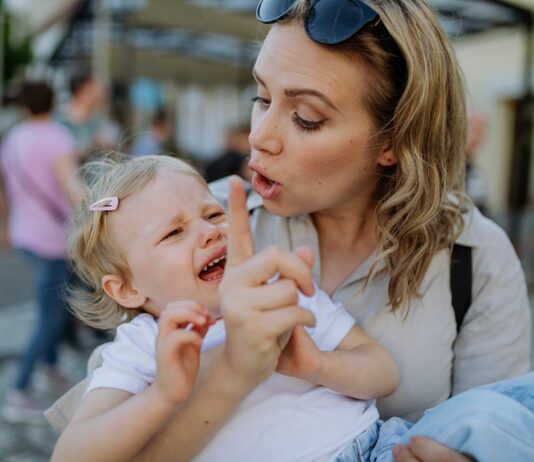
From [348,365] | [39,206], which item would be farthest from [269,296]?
[39,206]

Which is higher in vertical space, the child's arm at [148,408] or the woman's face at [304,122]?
the woman's face at [304,122]

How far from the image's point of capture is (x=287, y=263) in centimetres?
107

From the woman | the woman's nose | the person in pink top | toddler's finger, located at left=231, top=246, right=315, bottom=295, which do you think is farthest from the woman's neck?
the person in pink top

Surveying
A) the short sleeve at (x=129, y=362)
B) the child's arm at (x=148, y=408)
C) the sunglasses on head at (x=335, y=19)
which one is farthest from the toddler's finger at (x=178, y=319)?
the sunglasses on head at (x=335, y=19)

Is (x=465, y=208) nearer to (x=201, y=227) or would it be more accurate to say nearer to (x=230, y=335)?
(x=201, y=227)

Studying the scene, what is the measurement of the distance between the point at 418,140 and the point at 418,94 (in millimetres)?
115

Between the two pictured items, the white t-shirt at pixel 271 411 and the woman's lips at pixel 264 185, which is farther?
the woman's lips at pixel 264 185

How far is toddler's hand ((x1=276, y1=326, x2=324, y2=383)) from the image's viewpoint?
126 centimetres

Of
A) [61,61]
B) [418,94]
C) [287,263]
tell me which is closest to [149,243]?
[287,263]

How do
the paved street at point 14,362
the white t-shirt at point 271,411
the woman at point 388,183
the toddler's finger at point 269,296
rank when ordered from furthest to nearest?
the paved street at point 14,362 < the woman at point 388,183 < the white t-shirt at point 271,411 < the toddler's finger at point 269,296

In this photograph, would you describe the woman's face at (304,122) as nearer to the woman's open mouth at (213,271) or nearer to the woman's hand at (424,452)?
the woman's open mouth at (213,271)

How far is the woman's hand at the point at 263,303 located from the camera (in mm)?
1054

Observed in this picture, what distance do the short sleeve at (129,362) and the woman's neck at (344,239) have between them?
0.48 m

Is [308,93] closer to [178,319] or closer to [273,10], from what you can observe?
[273,10]
